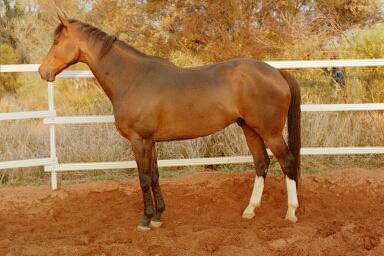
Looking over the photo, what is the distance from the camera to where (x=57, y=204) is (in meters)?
5.81

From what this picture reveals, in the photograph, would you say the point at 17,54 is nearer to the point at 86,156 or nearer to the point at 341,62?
the point at 86,156

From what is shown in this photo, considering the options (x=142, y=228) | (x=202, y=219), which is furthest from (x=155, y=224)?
(x=202, y=219)

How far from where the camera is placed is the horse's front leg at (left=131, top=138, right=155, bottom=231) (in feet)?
15.8

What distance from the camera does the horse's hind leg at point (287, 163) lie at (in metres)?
4.99

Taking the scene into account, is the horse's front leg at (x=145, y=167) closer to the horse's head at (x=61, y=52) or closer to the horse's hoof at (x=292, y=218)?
the horse's head at (x=61, y=52)

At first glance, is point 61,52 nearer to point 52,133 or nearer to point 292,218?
point 52,133

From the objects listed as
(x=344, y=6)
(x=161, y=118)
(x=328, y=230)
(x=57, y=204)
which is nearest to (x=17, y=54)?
(x=344, y=6)

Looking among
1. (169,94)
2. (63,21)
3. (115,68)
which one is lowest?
(169,94)

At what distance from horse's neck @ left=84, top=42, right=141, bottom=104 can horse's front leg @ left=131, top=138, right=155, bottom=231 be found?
55 cm

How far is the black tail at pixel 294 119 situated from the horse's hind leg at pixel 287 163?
0.07 m

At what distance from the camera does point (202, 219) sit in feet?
17.2

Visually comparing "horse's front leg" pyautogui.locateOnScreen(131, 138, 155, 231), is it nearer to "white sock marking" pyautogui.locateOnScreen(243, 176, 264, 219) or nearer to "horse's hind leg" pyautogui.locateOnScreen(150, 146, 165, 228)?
"horse's hind leg" pyautogui.locateOnScreen(150, 146, 165, 228)

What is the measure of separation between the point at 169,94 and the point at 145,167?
737mm

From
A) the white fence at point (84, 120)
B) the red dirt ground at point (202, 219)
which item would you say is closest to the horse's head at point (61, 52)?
the white fence at point (84, 120)
